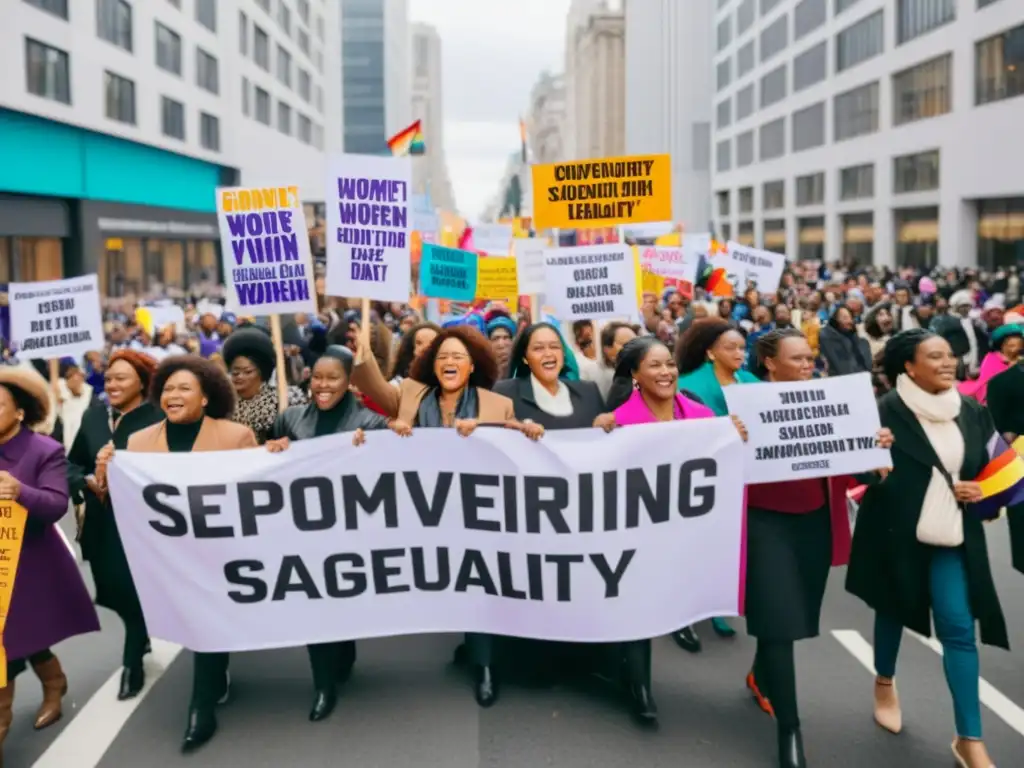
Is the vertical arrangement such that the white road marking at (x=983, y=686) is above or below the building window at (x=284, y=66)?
below

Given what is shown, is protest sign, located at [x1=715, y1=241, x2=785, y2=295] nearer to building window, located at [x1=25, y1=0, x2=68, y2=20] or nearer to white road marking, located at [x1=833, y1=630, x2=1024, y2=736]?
white road marking, located at [x1=833, y1=630, x2=1024, y2=736]

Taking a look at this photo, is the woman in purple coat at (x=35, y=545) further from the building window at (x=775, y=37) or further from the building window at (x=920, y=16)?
the building window at (x=775, y=37)

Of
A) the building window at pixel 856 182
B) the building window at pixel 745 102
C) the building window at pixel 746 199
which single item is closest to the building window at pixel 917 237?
the building window at pixel 856 182

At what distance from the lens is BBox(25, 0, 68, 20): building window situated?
2700cm

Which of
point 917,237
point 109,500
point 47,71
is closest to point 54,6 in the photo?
point 47,71

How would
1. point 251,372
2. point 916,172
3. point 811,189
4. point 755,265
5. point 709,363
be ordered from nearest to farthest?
point 709,363 < point 251,372 < point 755,265 < point 916,172 < point 811,189

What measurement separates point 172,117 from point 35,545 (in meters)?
36.0

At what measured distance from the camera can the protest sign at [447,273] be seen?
1190 centimetres

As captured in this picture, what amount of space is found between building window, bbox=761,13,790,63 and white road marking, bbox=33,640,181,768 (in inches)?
2436

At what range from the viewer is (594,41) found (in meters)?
132

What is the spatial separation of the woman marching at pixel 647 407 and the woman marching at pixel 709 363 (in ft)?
2.09

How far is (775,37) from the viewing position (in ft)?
212

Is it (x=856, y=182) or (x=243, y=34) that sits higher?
(x=243, y=34)

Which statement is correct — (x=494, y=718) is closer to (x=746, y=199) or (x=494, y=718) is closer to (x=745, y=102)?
(x=746, y=199)
